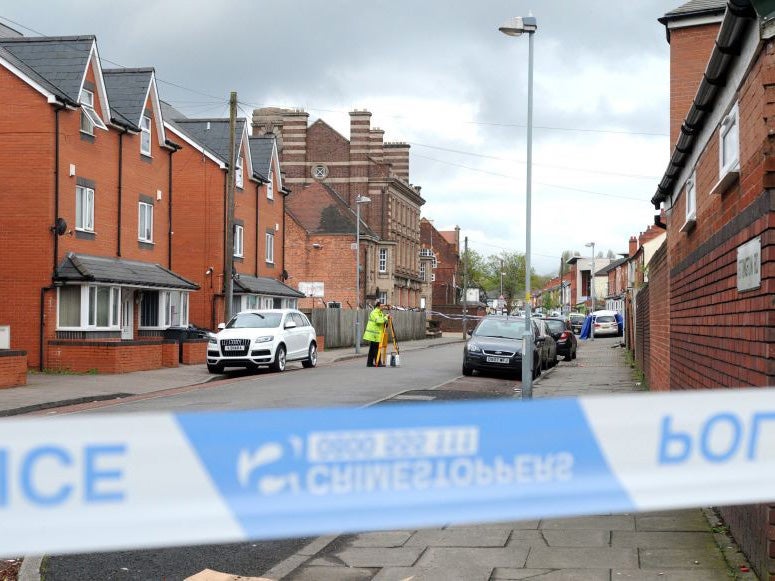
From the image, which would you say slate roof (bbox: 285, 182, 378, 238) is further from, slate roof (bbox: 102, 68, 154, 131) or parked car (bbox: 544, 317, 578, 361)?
slate roof (bbox: 102, 68, 154, 131)

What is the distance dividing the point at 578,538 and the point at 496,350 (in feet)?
53.6

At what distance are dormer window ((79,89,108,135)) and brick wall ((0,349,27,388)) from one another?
29.5 feet

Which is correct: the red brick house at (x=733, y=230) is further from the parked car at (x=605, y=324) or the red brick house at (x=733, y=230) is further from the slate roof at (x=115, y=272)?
the parked car at (x=605, y=324)

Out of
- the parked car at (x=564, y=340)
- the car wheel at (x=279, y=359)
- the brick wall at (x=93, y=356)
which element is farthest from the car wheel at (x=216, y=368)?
the parked car at (x=564, y=340)

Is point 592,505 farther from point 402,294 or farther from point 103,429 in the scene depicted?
point 402,294

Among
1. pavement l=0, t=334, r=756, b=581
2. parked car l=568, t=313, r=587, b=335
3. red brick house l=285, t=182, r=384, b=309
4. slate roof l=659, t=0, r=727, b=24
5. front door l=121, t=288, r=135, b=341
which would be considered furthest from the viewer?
parked car l=568, t=313, r=587, b=335

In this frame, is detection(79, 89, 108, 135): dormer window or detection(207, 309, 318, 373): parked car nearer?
detection(207, 309, 318, 373): parked car

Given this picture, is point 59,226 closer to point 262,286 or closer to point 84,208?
point 84,208

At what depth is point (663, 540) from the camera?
6.32 m

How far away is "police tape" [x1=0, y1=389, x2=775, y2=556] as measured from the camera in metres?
3.05

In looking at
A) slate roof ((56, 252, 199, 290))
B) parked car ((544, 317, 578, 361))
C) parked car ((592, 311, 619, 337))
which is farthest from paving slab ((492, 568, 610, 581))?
parked car ((592, 311, 619, 337))

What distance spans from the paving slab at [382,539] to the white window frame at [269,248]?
36.0 m

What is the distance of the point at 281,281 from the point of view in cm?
4397

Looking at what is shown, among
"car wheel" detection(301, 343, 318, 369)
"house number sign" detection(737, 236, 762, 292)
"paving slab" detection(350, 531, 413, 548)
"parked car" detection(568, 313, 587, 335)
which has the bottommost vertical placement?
"paving slab" detection(350, 531, 413, 548)
